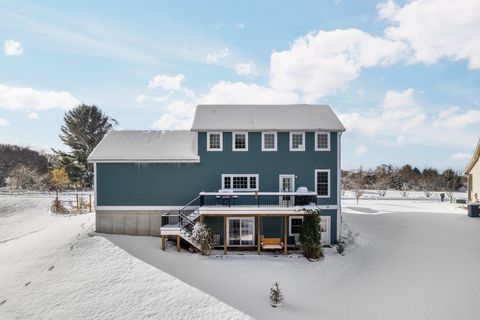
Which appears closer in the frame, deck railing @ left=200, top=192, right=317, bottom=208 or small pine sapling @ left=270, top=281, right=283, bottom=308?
small pine sapling @ left=270, top=281, right=283, bottom=308

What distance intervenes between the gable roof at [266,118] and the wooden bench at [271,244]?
7.30 m

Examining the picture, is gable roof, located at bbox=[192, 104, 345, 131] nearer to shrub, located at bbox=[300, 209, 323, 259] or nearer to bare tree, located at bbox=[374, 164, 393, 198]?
shrub, located at bbox=[300, 209, 323, 259]

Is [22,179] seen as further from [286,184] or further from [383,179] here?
[383,179]

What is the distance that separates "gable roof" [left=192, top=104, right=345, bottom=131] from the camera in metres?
20.5

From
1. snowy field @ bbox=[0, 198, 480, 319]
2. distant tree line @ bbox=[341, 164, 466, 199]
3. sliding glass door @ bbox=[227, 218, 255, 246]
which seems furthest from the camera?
distant tree line @ bbox=[341, 164, 466, 199]

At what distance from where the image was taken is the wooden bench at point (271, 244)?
737 inches

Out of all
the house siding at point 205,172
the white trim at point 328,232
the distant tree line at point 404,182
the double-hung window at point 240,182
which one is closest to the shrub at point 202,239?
the house siding at point 205,172

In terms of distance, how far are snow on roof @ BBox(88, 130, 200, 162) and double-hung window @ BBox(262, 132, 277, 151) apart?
4.65m

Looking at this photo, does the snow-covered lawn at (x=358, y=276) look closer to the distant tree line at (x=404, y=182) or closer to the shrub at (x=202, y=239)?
the shrub at (x=202, y=239)

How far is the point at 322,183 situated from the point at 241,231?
6415 millimetres

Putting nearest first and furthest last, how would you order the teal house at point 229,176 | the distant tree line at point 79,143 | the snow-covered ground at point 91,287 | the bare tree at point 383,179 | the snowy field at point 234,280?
the snow-covered ground at point 91,287
the snowy field at point 234,280
the teal house at point 229,176
the distant tree line at point 79,143
the bare tree at point 383,179

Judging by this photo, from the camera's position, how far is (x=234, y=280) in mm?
15062

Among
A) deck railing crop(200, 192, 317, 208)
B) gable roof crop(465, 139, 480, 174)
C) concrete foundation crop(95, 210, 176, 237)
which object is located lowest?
concrete foundation crop(95, 210, 176, 237)

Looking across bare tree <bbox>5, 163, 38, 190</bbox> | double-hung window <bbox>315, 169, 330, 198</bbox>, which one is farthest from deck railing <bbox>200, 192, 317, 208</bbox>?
bare tree <bbox>5, 163, 38, 190</bbox>
